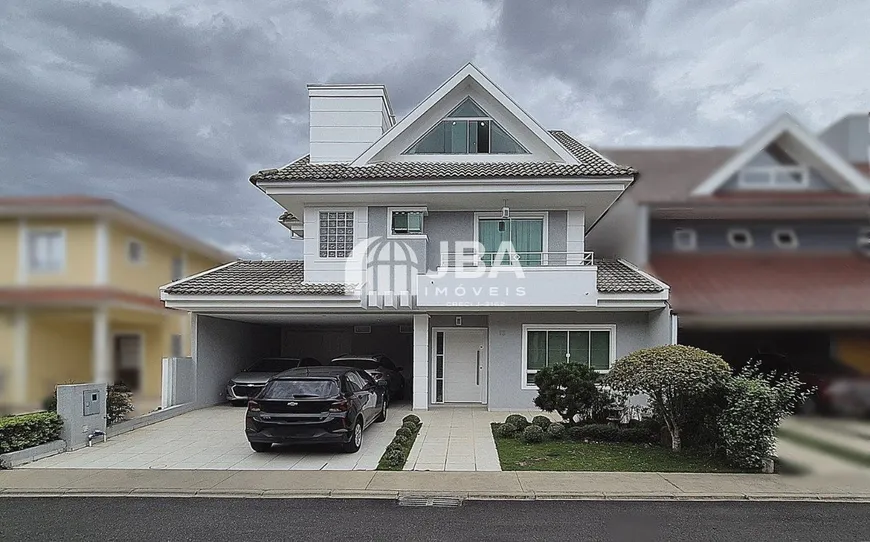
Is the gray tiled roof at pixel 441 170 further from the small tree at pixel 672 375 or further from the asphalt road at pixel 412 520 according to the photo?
the asphalt road at pixel 412 520

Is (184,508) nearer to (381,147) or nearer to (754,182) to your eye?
(754,182)

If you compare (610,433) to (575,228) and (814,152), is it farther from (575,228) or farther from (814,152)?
(814,152)

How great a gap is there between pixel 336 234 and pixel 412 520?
31.9ft

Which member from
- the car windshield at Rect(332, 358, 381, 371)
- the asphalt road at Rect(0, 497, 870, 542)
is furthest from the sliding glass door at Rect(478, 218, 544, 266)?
the asphalt road at Rect(0, 497, 870, 542)

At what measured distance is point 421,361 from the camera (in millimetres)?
14727

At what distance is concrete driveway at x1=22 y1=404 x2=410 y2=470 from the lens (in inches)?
347

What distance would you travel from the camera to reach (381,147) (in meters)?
15.2

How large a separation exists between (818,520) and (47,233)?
8034mm

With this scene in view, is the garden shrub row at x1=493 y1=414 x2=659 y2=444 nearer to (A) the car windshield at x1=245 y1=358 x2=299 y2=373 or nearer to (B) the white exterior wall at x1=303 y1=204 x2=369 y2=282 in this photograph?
(B) the white exterior wall at x1=303 y1=204 x2=369 y2=282

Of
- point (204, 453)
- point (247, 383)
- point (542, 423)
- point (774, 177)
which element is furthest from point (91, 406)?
point (774, 177)

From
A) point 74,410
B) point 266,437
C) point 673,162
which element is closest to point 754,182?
point 673,162

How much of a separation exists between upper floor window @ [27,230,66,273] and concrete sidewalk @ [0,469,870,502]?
205 inches

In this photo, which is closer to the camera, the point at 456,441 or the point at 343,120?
the point at 456,441

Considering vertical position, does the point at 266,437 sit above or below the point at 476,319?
below
